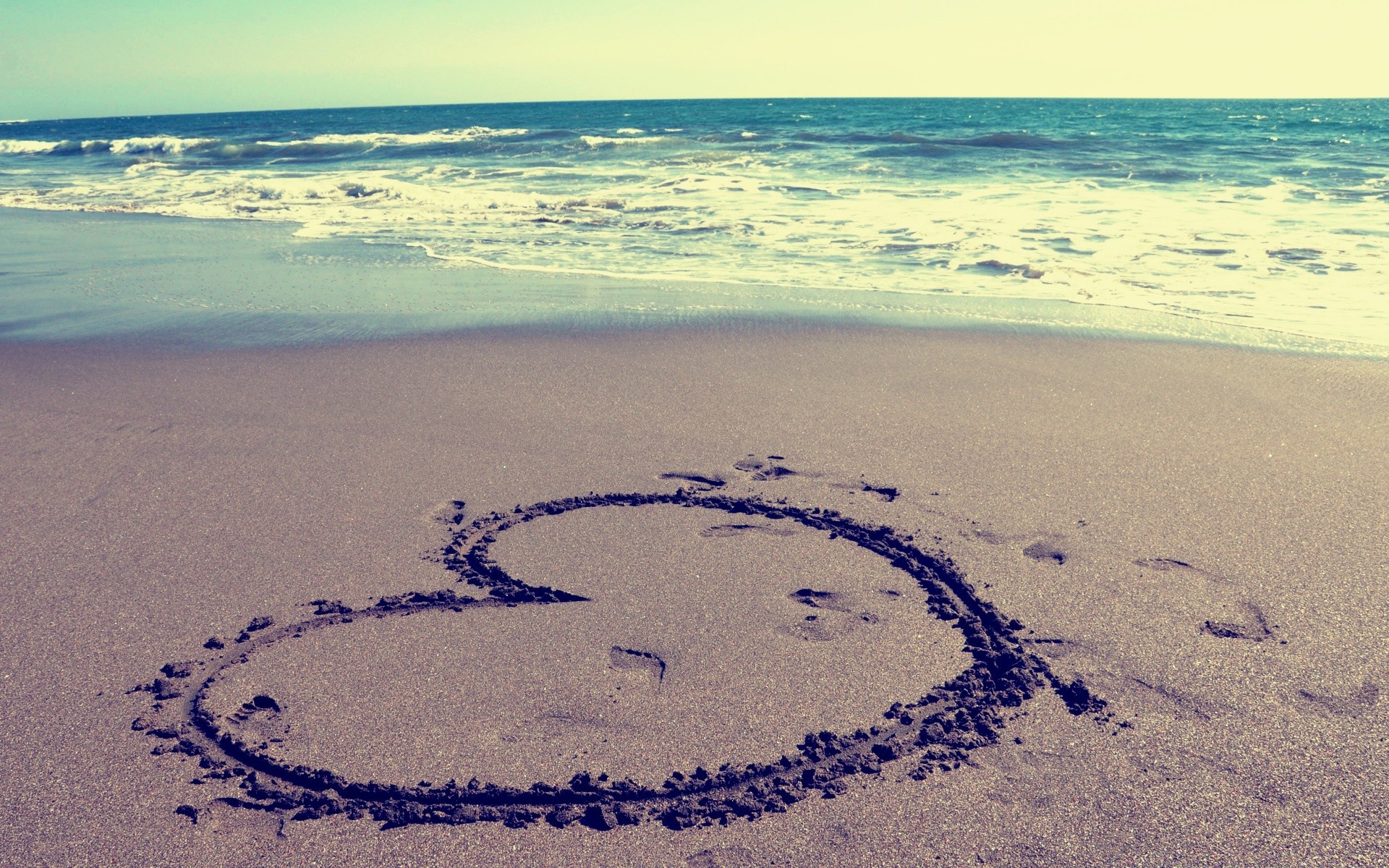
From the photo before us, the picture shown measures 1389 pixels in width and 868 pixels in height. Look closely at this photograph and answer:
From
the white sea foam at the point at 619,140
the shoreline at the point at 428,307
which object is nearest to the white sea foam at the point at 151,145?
the white sea foam at the point at 619,140

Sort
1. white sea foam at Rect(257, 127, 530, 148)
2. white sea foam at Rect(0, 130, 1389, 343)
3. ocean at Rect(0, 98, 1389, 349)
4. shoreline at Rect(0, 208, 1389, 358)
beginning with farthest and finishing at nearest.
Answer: white sea foam at Rect(257, 127, 530, 148) < white sea foam at Rect(0, 130, 1389, 343) < ocean at Rect(0, 98, 1389, 349) < shoreline at Rect(0, 208, 1389, 358)

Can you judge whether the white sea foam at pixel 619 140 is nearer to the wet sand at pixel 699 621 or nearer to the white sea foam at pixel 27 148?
the white sea foam at pixel 27 148

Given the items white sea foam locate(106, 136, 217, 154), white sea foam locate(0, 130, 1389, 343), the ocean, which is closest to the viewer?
the ocean

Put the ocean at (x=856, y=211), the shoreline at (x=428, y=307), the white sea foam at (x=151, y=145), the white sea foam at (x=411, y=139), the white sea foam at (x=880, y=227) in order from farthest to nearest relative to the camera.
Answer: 1. the white sea foam at (x=151, y=145)
2. the white sea foam at (x=411, y=139)
3. the white sea foam at (x=880, y=227)
4. the ocean at (x=856, y=211)
5. the shoreline at (x=428, y=307)

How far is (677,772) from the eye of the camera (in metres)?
2.41

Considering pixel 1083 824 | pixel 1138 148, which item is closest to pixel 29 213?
pixel 1083 824

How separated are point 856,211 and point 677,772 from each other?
1095 cm

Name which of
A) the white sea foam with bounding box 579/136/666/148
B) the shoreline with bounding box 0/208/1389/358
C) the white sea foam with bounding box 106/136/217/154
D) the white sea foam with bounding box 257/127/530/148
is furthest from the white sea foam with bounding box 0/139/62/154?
the shoreline with bounding box 0/208/1389/358

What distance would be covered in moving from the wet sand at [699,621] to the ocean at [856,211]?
232cm

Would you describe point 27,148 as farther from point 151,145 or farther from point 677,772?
point 677,772

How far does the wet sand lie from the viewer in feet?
7.42

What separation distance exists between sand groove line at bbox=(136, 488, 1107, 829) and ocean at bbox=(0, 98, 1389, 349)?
412 centimetres

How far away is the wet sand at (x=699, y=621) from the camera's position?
2.26 meters

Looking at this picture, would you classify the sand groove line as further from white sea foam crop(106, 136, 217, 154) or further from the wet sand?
white sea foam crop(106, 136, 217, 154)
